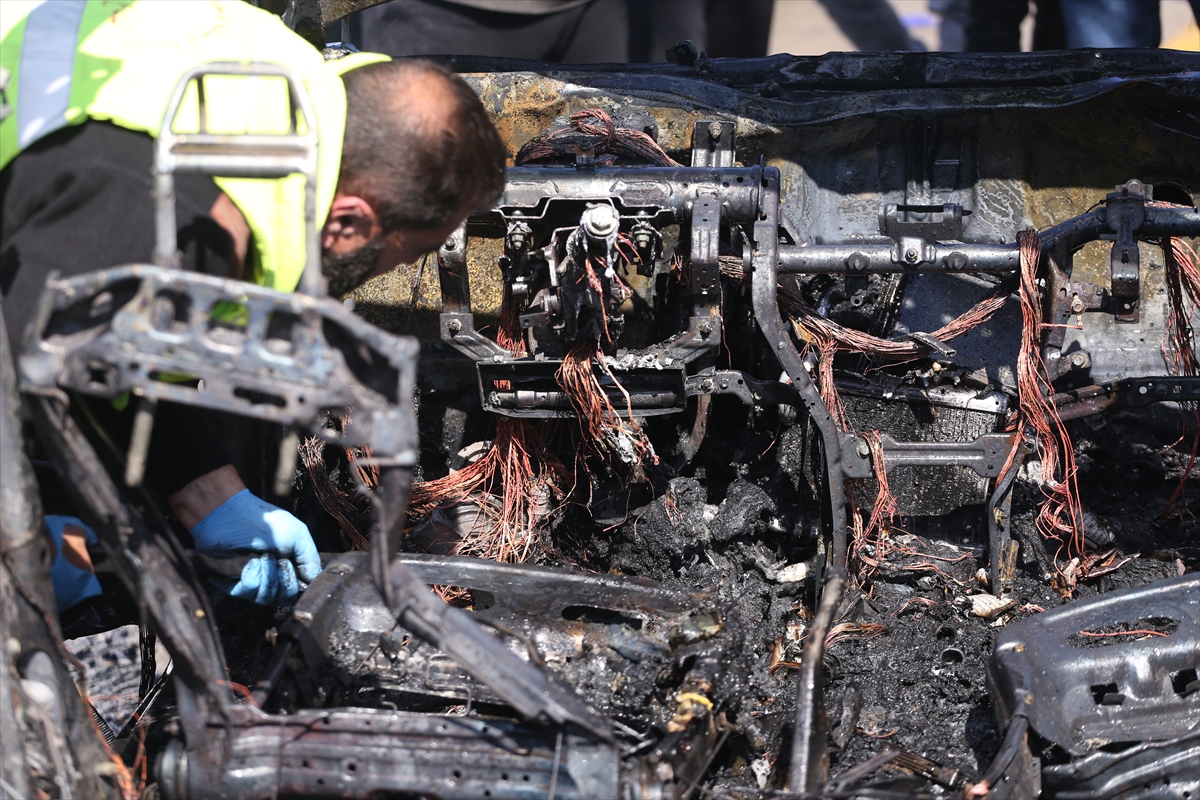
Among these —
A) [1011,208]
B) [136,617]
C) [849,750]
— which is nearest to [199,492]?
[136,617]

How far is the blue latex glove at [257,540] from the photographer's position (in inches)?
115

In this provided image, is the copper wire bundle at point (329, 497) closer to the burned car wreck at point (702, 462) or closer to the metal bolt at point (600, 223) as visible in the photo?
the burned car wreck at point (702, 462)

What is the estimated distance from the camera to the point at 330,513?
12.9 feet

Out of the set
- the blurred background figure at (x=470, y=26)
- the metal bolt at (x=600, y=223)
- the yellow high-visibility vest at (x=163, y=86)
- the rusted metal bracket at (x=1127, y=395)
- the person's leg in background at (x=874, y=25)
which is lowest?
the rusted metal bracket at (x=1127, y=395)

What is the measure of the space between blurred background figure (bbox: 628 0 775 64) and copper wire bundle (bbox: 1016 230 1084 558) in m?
2.89

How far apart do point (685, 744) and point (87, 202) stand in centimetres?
167

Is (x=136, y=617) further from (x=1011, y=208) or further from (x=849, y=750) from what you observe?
(x=1011, y=208)

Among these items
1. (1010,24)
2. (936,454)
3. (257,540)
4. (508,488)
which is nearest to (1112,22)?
(1010,24)

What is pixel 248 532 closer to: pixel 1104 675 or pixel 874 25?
pixel 1104 675

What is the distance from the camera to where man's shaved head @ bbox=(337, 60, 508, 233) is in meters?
2.31

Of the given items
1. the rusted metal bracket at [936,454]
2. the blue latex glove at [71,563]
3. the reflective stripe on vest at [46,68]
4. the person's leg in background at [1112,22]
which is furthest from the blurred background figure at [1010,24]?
the blue latex glove at [71,563]

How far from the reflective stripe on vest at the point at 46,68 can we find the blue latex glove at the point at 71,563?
0.85 m

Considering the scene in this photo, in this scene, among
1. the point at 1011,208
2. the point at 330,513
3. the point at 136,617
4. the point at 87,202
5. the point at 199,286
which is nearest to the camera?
the point at 199,286

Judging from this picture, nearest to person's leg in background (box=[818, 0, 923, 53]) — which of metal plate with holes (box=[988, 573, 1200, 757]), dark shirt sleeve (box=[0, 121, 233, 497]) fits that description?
metal plate with holes (box=[988, 573, 1200, 757])
